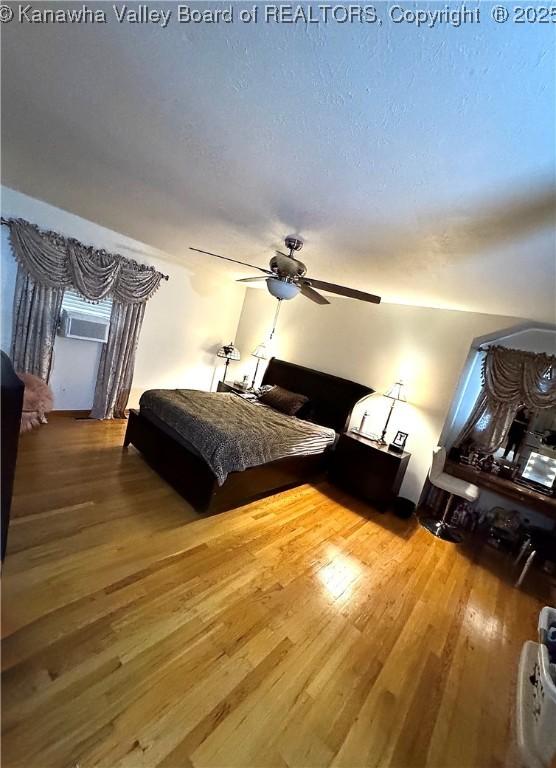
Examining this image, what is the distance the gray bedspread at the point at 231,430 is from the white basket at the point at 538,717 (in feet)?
6.88

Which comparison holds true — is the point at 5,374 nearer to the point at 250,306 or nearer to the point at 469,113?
the point at 469,113

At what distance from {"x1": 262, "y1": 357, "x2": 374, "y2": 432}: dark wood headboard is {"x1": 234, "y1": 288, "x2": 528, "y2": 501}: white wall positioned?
154mm

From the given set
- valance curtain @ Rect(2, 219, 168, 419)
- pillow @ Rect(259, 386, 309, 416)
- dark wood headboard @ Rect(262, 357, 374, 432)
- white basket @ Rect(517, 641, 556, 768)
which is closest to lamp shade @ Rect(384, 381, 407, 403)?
dark wood headboard @ Rect(262, 357, 374, 432)

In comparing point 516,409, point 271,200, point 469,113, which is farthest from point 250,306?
point 469,113

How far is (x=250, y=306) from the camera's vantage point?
5.43 meters

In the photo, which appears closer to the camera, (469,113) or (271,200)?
(469,113)

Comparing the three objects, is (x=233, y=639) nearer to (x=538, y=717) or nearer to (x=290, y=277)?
(x=538, y=717)

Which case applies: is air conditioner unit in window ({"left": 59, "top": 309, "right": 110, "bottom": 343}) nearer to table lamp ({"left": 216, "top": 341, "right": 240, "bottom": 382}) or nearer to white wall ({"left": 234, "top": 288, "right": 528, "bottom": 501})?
table lamp ({"left": 216, "top": 341, "right": 240, "bottom": 382})

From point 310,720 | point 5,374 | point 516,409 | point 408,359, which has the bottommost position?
point 310,720

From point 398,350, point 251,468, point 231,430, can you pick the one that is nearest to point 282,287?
point 231,430

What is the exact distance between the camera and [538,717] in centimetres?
149

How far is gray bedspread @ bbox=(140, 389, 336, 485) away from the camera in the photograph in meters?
2.60

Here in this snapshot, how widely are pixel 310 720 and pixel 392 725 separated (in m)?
0.40

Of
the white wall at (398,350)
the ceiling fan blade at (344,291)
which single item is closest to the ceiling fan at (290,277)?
the ceiling fan blade at (344,291)
